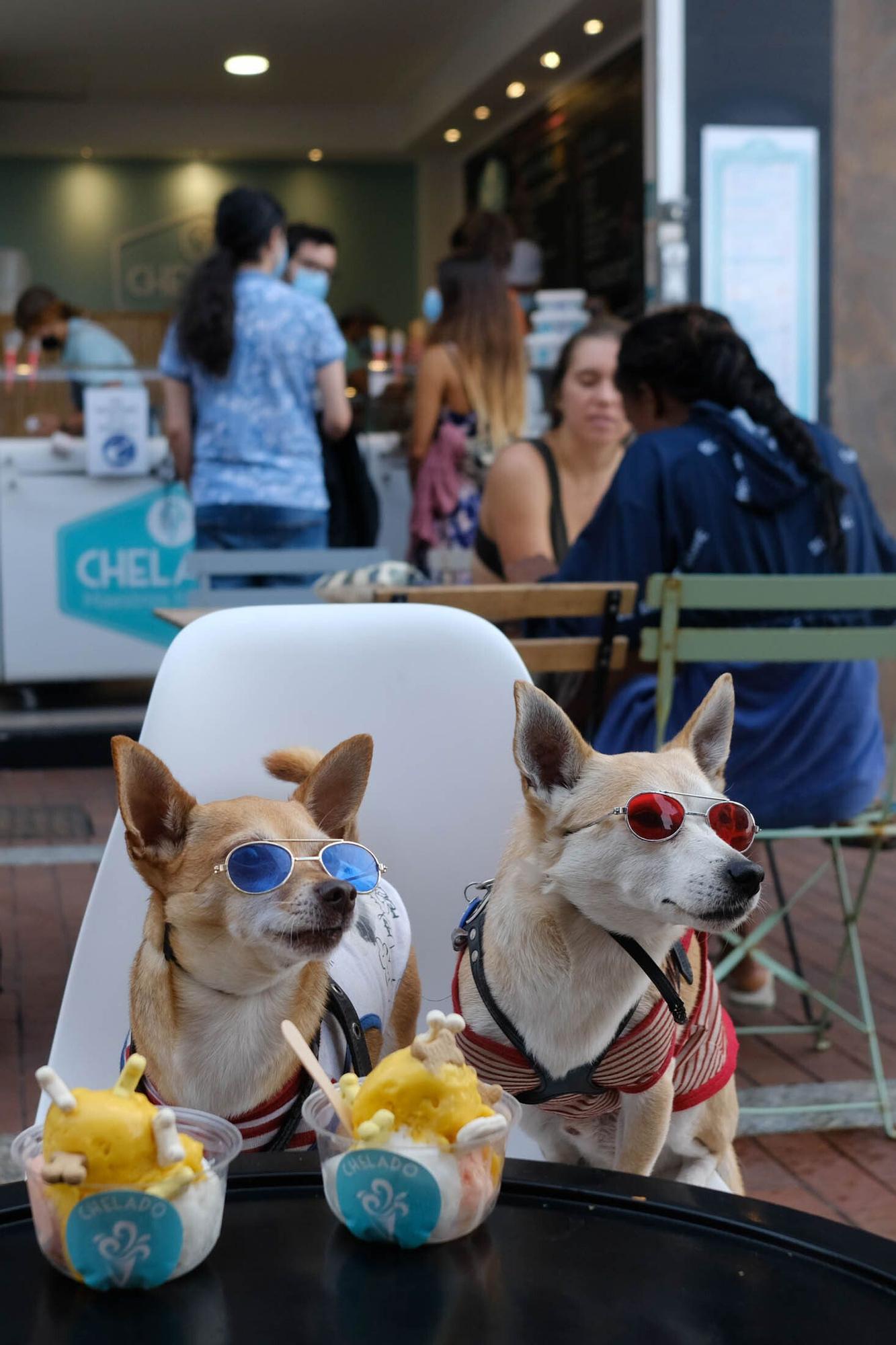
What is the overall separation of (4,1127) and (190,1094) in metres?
1.66

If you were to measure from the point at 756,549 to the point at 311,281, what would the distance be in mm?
3863

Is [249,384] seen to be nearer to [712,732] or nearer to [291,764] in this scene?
[291,764]

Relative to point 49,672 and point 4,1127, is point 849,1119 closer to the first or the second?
point 4,1127

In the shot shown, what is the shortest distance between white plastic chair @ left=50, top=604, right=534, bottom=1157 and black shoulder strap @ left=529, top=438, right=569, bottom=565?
6.79 feet

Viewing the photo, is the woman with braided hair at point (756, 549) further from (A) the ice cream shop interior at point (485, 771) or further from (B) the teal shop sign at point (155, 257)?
(B) the teal shop sign at point (155, 257)

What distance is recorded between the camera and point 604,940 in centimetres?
169

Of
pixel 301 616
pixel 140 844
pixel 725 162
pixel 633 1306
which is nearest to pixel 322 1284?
pixel 633 1306

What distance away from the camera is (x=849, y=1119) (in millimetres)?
3234

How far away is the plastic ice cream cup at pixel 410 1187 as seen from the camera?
1.05 metres

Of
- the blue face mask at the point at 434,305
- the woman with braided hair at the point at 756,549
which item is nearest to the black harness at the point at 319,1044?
the woman with braided hair at the point at 756,549

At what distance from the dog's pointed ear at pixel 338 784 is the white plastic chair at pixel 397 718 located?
35 centimetres

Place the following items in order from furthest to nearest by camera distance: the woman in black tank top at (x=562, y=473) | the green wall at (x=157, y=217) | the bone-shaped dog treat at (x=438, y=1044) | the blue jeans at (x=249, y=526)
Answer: the green wall at (x=157, y=217) → the blue jeans at (x=249, y=526) → the woman in black tank top at (x=562, y=473) → the bone-shaped dog treat at (x=438, y=1044)

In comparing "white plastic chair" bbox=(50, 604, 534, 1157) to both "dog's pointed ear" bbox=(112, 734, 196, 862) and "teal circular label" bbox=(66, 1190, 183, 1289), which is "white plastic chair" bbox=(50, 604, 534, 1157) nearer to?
"dog's pointed ear" bbox=(112, 734, 196, 862)

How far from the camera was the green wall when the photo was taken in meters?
14.4
